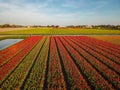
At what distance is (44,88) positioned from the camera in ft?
27.6

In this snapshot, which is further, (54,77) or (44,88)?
(54,77)

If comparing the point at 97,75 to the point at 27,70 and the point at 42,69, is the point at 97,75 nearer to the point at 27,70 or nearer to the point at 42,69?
the point at 42,69

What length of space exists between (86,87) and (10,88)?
4.28 meters

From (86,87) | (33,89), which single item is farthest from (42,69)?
(86,87)

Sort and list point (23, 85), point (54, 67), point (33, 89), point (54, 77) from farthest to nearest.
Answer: point (54, 67), point (54, 77), point (23, 85), point (33, 89)

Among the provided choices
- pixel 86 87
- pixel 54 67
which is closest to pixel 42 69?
pixel 54 67

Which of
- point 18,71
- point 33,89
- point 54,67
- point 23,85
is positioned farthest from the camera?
→ point 54,67

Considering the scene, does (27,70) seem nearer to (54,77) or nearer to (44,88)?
(54,77)

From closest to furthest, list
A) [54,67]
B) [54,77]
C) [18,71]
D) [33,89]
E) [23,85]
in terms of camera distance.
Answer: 1. [33,89]
2. [23,85]
3. [54,77]
4. [18,71]
5. [54,67]

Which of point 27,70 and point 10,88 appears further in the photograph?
point 27,70

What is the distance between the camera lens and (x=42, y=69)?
1179 centimetres

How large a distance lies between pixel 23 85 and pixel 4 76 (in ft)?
7.48

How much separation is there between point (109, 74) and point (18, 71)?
6.72 meters

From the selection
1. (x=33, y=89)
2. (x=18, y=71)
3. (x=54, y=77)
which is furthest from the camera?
(x=18, y=71)
